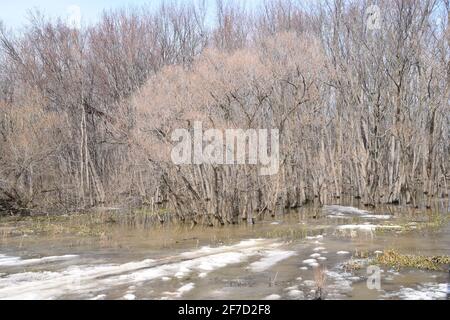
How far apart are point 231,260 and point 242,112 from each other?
8.01 meters

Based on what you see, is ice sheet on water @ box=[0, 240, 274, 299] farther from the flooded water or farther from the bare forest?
the bare forest

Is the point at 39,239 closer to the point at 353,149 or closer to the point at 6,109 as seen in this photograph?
the point at 6,109

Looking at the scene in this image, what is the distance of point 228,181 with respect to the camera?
1758cm

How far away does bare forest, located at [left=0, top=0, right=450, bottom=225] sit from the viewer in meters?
17.7

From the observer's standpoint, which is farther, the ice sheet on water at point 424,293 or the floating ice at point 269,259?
the floating ice at point 269,259

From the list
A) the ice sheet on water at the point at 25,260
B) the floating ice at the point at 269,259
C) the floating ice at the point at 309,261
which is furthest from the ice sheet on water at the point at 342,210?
the ice sheet on water at the point at 25,260

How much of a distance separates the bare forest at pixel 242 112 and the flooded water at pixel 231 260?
8.18ft

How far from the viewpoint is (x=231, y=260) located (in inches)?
443

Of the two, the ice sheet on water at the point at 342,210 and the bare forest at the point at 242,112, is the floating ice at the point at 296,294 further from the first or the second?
the ice sheet on water at the point at 342,210

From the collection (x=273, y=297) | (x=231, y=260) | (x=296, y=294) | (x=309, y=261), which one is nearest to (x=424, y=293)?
(x=296, y=294)

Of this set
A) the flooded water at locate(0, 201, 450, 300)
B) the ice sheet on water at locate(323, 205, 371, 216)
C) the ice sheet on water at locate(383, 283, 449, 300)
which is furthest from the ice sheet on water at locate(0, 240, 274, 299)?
the ice sheet on water at locate(323, 205, 371, 216)

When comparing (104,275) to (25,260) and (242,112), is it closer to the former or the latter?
(25,260)

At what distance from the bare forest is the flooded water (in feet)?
8.18

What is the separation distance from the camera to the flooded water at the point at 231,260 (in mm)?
8445
